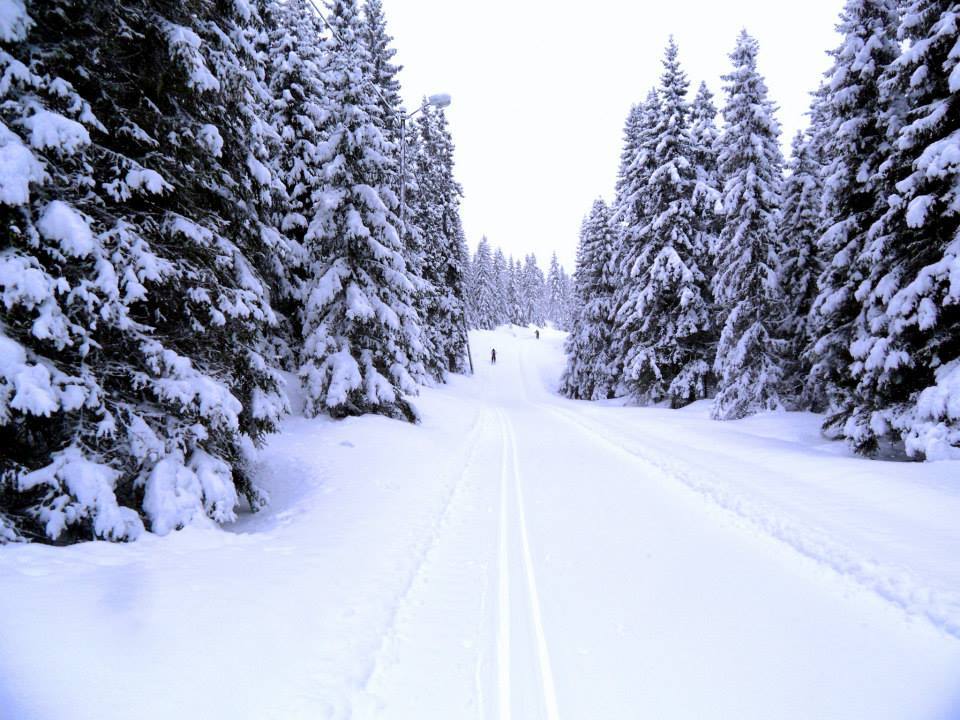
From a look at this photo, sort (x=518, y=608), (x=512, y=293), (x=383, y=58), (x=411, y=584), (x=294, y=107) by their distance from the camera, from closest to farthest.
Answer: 1. (x=518, y=608)
2. (x=411, y=584)
3. (x=294, y=107)
4. (x=383, y=58)
5. (x=512, y=293)

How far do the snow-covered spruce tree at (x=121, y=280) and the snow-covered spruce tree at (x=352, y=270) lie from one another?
17.3ft

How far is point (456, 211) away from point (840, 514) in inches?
1339

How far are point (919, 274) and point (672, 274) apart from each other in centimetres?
1332

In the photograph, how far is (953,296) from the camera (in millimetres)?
9664

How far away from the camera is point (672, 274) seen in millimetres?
23672

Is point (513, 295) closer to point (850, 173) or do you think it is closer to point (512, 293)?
point (512, 293)

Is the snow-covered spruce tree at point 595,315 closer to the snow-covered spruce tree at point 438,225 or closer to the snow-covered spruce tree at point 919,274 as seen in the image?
the snow-covered spruce tree at point 438,225

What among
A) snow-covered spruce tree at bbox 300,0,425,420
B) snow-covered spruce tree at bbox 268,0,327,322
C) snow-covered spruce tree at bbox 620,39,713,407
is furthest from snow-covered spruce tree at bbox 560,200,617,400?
snow-covered spruce tree at bbox 268,0,327,322

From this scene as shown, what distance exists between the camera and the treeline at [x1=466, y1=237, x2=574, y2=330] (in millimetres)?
81688

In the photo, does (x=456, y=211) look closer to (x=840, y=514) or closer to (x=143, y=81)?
(x=143, y=81)

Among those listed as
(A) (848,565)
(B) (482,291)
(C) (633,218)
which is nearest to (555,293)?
(B) (482,291)

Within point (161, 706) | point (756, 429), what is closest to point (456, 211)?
point (756, 429)

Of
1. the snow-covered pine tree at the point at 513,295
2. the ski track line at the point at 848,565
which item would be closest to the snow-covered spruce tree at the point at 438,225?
the ski track line at the point at 848,565

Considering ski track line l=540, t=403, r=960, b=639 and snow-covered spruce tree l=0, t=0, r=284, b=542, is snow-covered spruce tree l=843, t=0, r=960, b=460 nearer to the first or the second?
ski track line l=540, t=403, r=960, b=639
